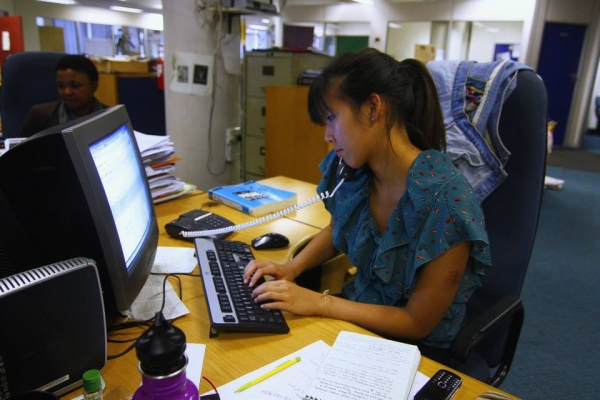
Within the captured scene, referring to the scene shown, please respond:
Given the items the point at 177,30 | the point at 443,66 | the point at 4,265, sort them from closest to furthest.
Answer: the point at 4,265
the point at 443,66
the point at 177,30

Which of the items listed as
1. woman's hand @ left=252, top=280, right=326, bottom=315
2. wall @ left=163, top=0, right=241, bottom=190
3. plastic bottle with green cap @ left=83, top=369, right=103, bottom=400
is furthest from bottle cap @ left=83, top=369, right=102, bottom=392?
wall @ left=163, top=0, right=241, bottom=190

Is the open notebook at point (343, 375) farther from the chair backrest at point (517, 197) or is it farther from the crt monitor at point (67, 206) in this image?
the chair backrest at point (517, 197)

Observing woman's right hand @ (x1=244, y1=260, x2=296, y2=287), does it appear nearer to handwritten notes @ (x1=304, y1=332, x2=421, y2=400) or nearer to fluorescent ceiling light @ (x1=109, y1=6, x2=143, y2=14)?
handwritten notes @ (x1=304, y1=332, x2=421, y2=400)

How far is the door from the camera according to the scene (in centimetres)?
698

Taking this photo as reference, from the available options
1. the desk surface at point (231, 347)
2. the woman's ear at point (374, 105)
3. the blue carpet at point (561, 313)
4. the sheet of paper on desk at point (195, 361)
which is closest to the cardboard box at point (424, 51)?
the blue carpet at point (561, 313)

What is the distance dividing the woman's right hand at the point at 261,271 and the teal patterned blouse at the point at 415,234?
18 cm

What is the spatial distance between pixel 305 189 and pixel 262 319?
3.72ft

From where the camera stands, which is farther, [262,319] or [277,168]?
[277,168]

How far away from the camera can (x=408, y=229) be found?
0.98 metres

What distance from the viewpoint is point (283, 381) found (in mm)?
731

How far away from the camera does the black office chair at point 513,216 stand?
1.09 m

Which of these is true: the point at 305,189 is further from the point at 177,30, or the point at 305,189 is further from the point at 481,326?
the point at 177,30

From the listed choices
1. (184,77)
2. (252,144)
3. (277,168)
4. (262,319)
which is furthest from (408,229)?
(252,144)

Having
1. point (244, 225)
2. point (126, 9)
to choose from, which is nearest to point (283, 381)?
point (244, 225)
